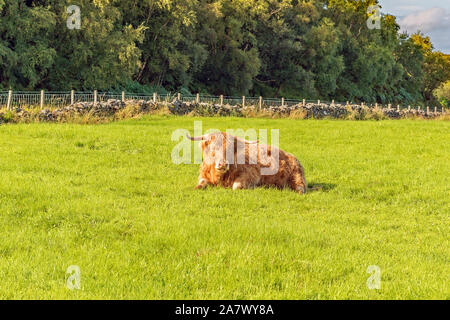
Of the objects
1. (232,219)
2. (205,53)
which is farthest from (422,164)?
(205,53)

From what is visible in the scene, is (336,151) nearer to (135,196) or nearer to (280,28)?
(135,196)

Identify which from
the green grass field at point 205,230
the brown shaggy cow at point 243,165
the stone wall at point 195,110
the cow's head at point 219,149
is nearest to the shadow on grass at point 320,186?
the green grass field at point 205,230

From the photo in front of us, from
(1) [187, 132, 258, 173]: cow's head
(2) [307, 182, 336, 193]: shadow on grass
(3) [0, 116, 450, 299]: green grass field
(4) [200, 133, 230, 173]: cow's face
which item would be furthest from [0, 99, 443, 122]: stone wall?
(2) [307, 182, 336, 193]: shadow on grass

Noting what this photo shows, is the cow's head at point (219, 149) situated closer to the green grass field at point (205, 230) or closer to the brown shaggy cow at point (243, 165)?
the brown shaggy cow at point (243, 165)

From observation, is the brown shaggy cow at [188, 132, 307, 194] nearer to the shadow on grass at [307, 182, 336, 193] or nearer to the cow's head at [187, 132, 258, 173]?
the cow's head at [187, 132, 258, 173]

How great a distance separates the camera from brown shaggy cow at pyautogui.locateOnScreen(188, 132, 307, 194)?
959cm

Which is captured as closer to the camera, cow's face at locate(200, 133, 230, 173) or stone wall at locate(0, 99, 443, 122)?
cow's face at locate(200, 133, 230, 173)

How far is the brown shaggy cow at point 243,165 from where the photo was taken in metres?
9.59

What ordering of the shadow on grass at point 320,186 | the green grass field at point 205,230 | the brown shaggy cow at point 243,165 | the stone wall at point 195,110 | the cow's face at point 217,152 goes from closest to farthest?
the green grass field at point 205,230 < the cow's face at point 217,152 < the brown shaggy cow at point 243,165 < the shadow on grass at point 320,186 < the stone wall at point 195,110

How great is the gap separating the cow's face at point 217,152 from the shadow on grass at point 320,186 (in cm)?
213

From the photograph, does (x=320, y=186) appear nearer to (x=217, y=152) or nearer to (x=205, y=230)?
(x=217, y=152)

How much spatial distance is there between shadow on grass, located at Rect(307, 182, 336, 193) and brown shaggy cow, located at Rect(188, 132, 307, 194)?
447 millimetres
